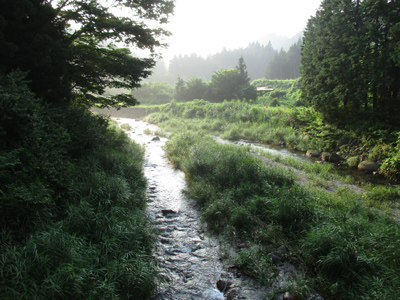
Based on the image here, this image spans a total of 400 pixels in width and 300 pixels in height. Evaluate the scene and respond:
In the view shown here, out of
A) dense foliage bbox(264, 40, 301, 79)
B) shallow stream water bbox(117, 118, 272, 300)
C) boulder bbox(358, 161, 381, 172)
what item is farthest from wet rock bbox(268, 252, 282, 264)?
dense foliage bbox(264, 40, 301, 79)

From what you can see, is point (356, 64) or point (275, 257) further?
point (356, 64)

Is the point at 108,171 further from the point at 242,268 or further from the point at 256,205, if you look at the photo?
the point at 242,268

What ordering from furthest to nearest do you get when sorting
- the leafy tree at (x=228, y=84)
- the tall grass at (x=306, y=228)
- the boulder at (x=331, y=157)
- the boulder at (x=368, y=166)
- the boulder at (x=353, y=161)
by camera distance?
the leafy tree at (x=228, y=84), the boulder at (x=331, y=157), the boulder at (x=353, y=161), the boulder at (x=368, y=166), the tall grass at (x=306, y=228)

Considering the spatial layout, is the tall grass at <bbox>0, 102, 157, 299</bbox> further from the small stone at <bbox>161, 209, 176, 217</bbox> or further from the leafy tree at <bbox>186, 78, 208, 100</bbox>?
the leafy tree at <bbox>186, 78, 208, 100</bbox>

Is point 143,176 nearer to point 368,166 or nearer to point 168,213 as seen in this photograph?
point 168,213

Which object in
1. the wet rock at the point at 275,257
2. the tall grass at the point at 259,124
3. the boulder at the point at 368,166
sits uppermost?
the tall grass at the point at 259,124

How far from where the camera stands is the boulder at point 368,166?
9.66m

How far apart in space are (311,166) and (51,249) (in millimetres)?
9751

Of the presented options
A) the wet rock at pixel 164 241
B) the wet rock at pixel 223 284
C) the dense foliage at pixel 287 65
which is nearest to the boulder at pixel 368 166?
the wet rock at pixel 223 284

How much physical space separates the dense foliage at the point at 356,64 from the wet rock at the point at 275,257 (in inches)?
373

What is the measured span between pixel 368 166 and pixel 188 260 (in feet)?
29.8

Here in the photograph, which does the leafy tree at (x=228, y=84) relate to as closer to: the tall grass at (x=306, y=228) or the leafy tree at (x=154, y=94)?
the leafy tree at (x=154, y=94)

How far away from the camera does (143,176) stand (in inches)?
354

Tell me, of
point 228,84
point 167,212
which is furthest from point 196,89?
point 167,212
